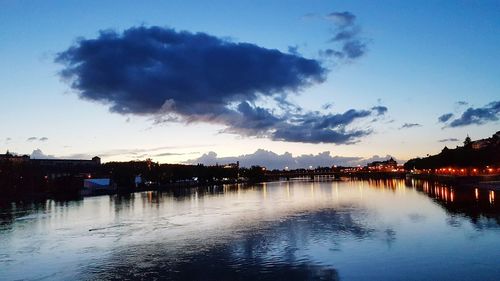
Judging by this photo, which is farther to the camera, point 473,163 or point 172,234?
point 473,163

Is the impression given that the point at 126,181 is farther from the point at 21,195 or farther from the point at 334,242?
the point at 334,242

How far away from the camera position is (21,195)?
110m

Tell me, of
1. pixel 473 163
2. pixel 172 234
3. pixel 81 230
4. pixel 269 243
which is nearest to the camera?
pixel 269 243

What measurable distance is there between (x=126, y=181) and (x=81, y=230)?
114796mm

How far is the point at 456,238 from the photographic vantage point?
113 feet

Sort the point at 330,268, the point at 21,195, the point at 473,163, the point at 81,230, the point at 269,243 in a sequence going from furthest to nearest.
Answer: the point at 473,163, the point at 21,195, the point at 81,230, the point at 269,243, the point at 330,268

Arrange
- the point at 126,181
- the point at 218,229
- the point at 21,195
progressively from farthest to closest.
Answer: the point at 126,181 → the point at 21,195 → the point at 218,229

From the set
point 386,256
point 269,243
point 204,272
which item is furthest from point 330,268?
point 269,243

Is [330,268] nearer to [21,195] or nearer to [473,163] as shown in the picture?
[21,195]

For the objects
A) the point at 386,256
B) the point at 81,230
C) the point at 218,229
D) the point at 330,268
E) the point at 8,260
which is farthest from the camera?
the point at 81,230

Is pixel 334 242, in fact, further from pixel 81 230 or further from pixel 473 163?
pixel 473 163

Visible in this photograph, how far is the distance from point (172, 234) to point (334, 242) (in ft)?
50.9

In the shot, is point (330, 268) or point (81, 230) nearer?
point (330, 268)

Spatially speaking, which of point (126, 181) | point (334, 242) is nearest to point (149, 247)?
point (334, 242)
